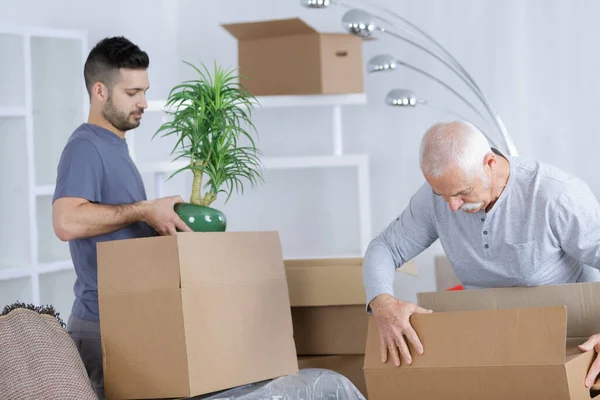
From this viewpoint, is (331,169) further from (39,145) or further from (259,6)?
(39,145)

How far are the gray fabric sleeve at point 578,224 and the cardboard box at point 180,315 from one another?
0.77 meters

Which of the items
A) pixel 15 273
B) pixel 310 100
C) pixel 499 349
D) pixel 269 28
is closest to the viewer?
pixel 499 349

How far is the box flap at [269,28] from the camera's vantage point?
153 inches

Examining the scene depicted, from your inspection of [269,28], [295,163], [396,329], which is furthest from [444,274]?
[396,329]

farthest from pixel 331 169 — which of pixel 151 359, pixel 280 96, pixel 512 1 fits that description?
pixel 151 359

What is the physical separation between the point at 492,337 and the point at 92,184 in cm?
107

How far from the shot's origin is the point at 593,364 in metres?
1.99

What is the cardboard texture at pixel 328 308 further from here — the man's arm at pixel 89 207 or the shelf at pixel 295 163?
the shelf at pixel 295 163

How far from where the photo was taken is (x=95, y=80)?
8.20ft

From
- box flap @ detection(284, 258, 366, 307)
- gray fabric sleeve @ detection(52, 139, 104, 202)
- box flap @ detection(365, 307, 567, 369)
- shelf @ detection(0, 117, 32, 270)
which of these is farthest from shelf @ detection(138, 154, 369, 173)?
box flap @ detection(365, 307, 567, 369)

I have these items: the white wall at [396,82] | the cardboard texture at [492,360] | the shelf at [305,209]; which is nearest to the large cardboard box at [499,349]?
the cardboard texture at [492,360]

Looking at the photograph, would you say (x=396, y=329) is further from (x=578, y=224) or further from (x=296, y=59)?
(x=296, y=59)

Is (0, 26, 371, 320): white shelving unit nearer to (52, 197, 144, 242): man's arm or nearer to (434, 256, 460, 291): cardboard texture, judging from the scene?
(52, 197, 144, 242): man's arm

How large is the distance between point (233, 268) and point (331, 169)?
8.25 feet
